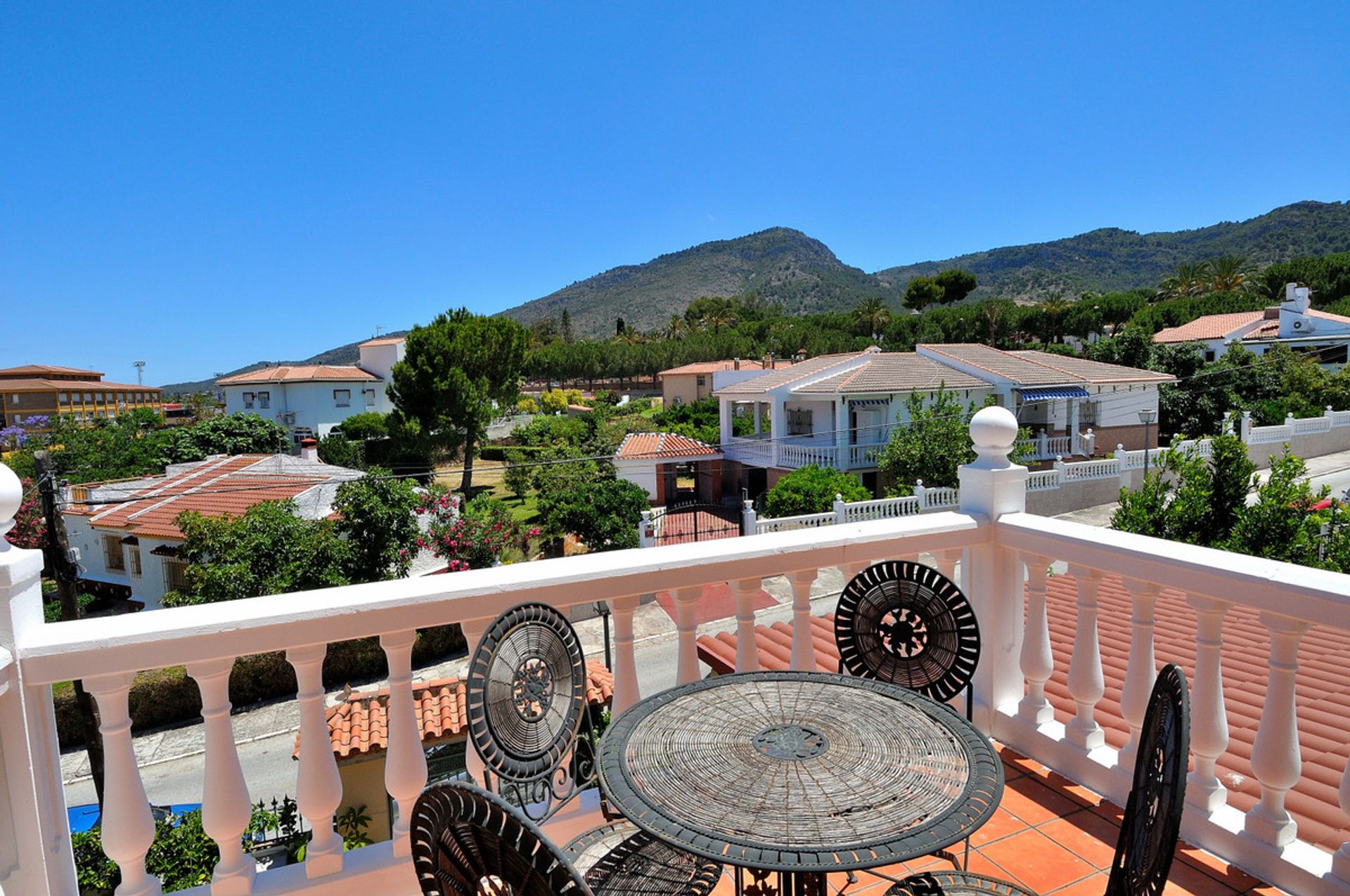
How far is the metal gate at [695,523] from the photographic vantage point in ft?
67.3

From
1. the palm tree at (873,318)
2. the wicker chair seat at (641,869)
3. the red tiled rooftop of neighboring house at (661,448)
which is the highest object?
the palm tree at (873,318)

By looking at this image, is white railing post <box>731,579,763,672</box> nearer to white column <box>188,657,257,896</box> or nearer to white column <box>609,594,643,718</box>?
white column <box>609,594,643,718</box>

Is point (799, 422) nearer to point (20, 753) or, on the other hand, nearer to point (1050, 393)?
point (1050, 393)

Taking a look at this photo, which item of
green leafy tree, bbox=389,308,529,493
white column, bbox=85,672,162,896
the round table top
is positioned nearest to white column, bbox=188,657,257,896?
white column, bbox=85,672,162,896

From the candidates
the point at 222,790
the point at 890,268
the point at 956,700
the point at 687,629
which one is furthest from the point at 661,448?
the point at 890,268

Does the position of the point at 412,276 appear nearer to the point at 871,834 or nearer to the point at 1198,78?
the point at 1198,78

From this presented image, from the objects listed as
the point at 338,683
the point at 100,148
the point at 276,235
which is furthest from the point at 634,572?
the point at 276,235

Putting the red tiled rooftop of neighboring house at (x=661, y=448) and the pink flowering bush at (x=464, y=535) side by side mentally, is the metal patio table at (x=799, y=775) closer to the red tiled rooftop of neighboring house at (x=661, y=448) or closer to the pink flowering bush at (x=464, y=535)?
the pink flowering bush at (x=464, y=535)

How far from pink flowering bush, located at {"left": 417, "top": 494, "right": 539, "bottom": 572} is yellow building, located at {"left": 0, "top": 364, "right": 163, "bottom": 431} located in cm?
4565

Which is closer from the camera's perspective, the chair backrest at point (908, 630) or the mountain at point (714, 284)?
the chair backrest at point (908, 630)

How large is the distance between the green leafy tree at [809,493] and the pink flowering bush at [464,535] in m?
7.76

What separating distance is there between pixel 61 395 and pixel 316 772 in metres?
81.8

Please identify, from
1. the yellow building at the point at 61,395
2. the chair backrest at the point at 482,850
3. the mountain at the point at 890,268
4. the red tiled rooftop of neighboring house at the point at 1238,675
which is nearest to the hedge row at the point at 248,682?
the red tiled rooftop of neighboring house at the point at 1238,675

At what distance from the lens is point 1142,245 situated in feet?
311
